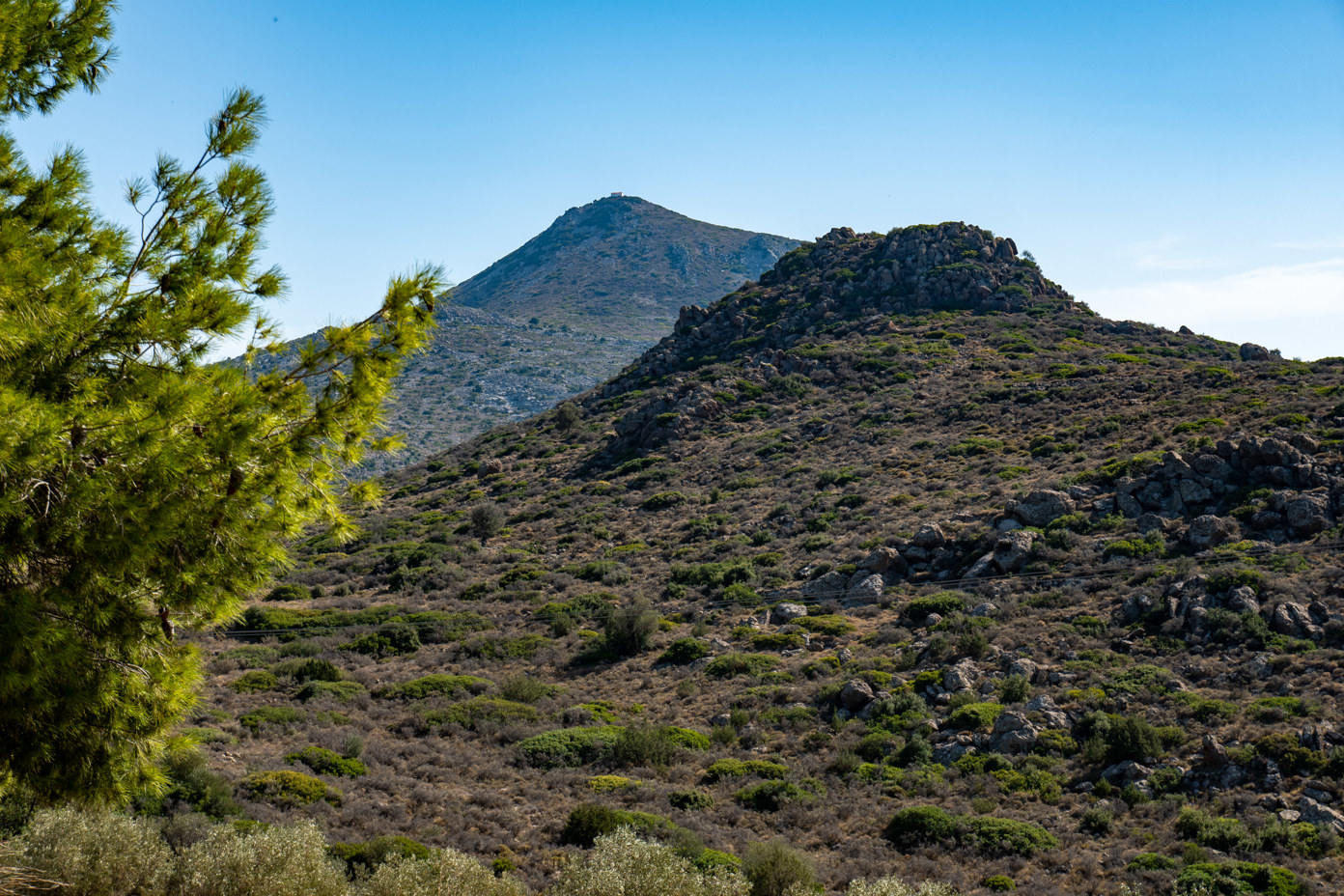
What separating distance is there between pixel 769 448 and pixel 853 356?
14.7 metres

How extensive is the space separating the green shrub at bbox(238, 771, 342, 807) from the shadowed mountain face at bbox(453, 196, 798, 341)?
429 ft

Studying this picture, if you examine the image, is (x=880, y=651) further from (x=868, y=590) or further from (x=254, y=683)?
(x=254, y=683)

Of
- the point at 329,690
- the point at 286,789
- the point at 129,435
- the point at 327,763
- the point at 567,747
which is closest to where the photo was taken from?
the point at 129,435

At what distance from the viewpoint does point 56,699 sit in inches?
221

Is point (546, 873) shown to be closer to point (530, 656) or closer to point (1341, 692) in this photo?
point (530, 656)

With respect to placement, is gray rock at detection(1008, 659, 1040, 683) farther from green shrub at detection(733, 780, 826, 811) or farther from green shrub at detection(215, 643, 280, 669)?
green shrub at detection(215, 643, 280, 669)

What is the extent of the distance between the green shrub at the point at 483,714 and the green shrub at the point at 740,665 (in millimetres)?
4976

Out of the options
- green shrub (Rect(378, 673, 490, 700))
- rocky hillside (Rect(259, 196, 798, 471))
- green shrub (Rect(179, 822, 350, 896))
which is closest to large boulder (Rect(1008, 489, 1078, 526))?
green shrub (Rect(378, 673, 490, 700))

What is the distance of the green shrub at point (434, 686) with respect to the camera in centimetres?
2044

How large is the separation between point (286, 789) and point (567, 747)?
18.0 ft

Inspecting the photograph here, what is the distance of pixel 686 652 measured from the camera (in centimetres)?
2266

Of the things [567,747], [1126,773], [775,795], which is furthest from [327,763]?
[1126,773]

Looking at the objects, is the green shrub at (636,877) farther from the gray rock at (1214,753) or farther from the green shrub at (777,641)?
the green shrub at (777,641)

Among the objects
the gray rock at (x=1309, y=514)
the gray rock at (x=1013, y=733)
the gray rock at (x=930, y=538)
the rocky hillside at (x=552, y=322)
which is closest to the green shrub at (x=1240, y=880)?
the gray rock at (x=1013, y=733)
